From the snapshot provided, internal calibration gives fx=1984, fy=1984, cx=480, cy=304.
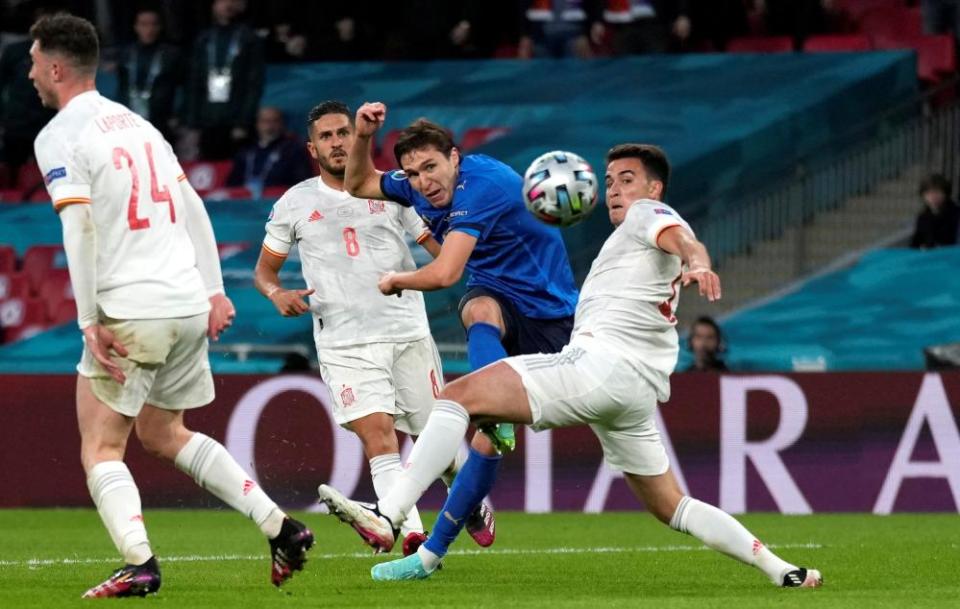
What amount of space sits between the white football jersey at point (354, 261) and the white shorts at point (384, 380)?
0.06m

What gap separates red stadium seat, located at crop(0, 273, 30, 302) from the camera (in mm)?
18547

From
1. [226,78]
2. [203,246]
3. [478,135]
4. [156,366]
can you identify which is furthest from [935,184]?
[156,366]

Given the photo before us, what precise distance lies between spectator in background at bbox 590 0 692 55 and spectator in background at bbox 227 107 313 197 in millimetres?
3518

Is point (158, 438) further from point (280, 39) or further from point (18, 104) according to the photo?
point (280, 39)

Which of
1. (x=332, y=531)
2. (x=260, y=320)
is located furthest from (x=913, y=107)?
(x=332, y=531)

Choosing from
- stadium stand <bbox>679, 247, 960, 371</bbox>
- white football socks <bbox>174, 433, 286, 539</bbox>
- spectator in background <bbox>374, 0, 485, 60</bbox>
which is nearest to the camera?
white football socks <bbox>174, 433, 286, 539</bbox>

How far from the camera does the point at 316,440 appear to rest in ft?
46.6

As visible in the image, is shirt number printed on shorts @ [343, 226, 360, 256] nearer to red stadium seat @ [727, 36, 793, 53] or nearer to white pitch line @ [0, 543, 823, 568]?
white pitch line @ [0, 543, 823, 568]

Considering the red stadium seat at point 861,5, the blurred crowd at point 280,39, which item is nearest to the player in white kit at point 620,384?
the blurred crowd at point 280,39

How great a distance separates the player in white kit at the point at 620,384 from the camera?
775cm

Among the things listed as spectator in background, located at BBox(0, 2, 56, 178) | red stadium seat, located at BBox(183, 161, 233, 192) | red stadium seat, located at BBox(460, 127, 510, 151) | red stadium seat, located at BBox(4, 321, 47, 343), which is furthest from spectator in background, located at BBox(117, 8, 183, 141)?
red stadium seat, located at BBox(460, 127, 510, 151)

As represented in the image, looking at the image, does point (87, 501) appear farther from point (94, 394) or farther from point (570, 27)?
point (570, 27)

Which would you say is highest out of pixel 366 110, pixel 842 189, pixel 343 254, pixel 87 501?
pixel 366 110

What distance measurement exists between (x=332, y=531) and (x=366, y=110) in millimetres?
4526
